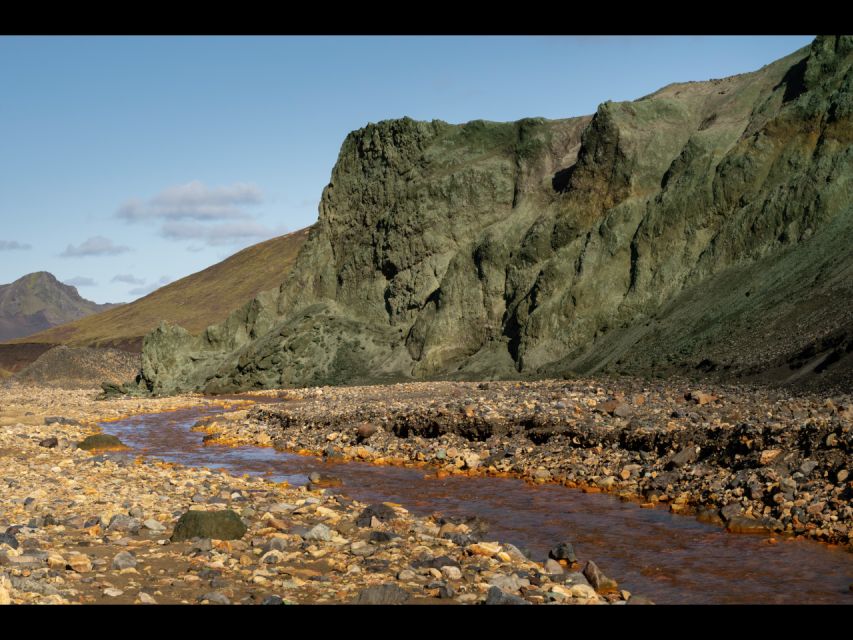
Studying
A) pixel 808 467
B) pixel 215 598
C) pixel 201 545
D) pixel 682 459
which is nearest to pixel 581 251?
pixel 682 459

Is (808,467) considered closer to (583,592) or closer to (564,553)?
(564,553)

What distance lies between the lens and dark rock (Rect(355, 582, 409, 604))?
8.72 metres

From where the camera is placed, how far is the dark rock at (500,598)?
29.4 feet

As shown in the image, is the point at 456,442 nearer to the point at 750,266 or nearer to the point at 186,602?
the point at 186,602

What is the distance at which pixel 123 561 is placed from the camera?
9844 millimetres

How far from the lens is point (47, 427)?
31688mm

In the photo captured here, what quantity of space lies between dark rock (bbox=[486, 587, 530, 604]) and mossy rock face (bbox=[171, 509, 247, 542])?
4.47 metres

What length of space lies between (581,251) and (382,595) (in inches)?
1538

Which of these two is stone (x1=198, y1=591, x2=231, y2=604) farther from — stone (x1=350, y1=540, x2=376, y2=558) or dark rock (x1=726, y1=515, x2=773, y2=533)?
dark rock (x1=726, y1=515, x2=773, y2=533)

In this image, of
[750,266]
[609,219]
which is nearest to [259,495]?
[750,266]

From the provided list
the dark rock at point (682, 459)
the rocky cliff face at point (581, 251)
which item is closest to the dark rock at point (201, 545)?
the dark rock at point (682, 459)

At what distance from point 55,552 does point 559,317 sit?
118ft

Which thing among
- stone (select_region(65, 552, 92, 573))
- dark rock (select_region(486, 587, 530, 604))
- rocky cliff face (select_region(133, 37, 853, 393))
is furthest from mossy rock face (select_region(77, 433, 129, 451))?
rocky cliff face (select_region(133, 37, 853, 393))

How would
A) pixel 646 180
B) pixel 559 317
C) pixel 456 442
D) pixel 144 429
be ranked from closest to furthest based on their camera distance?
pixel 456 442, pixel 144 429, pixel 559 317, pixel 646 180
